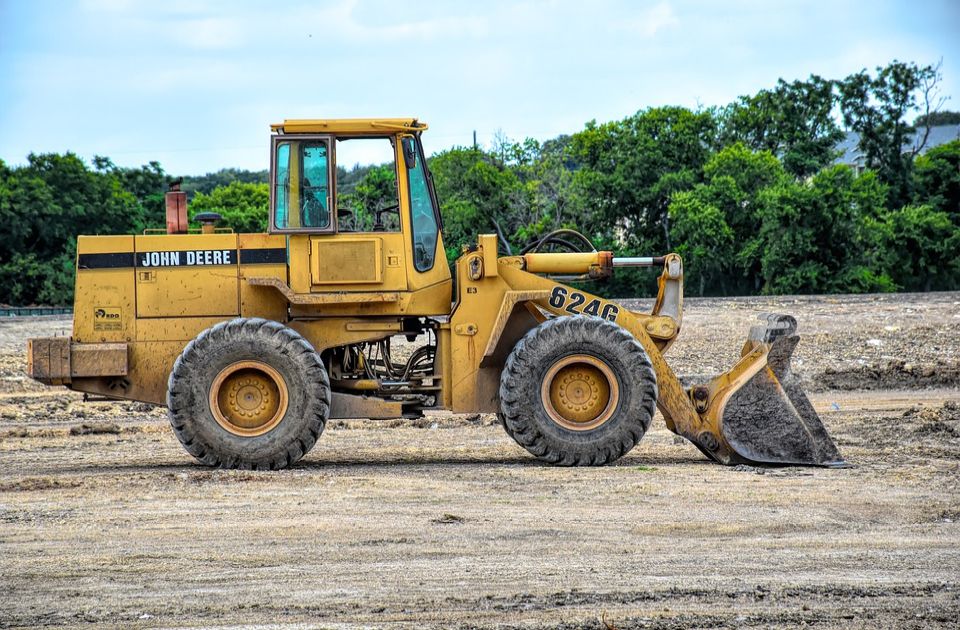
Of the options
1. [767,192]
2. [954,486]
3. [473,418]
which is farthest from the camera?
[767,192]

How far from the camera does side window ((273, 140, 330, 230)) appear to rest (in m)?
11.4

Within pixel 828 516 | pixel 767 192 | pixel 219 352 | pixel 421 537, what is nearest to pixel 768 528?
pixel 828 516

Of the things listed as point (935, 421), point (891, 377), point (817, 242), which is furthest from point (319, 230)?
point (817, 242)

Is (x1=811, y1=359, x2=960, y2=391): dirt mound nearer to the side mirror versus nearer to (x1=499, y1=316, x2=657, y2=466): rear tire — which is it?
(x1=499, y1=316, x2=657, y2=466): rear tire

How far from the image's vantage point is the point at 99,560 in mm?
7633

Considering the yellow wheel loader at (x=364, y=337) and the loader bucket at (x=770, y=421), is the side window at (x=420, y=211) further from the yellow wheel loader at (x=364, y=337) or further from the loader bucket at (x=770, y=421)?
the loader bucket at (x=770, y=421)

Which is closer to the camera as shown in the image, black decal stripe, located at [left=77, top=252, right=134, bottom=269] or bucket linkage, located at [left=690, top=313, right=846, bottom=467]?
bucket linkage, located at [left=690, top=313, right=846, bottom=467]

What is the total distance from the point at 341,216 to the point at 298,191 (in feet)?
1.54

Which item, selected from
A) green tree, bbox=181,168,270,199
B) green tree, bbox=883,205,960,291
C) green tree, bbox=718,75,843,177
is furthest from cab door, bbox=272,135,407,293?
green tree, bbox=181,168,270,199

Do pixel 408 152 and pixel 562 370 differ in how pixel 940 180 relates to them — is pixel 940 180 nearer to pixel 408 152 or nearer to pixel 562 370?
pixel 562 370

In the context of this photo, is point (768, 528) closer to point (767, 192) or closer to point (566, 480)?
point (566, 480)

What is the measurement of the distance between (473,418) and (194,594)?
900cm

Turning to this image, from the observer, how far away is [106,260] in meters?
11.5

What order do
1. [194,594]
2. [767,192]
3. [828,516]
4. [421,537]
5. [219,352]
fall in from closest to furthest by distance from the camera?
1. [194,594]
2. [421,537]
3. [828,516]
4. [219,352]
5. [767,192]
